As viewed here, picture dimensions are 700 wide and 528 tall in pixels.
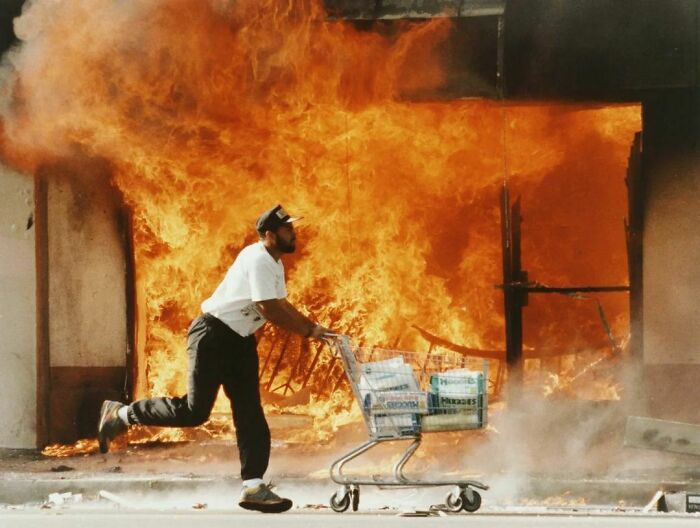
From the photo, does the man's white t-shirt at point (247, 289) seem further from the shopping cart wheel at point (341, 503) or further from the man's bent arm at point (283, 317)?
the shopping cart wheel at point (341, 503)

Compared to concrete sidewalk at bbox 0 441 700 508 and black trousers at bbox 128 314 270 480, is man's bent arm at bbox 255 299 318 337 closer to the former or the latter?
black trousers at bbox 128 314 270 480

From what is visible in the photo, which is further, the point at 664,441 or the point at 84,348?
the point at 84,348

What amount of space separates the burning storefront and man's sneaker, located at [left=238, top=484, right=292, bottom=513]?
2.67m

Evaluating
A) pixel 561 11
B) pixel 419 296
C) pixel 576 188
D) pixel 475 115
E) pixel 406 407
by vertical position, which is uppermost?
pixel 561 11

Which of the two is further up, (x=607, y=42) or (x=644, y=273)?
(x=607, y=42)

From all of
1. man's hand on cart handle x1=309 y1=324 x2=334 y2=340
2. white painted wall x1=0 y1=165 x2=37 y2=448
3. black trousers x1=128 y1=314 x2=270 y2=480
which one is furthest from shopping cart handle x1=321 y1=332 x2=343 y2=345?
white painted wall x1=0 y1=165 x2=37 y2=448

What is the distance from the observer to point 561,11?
11.2 metres

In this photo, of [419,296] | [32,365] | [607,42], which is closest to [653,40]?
[607,42]

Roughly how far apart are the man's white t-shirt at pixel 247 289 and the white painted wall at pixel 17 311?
10.2ft

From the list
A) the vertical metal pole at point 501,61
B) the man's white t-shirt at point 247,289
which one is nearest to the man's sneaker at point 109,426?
the man's white t-shirt at point 247,289

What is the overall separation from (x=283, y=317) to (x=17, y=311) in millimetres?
3744

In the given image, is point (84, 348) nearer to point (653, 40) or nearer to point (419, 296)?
point (419, 296)

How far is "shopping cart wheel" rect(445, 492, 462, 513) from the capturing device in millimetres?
8672

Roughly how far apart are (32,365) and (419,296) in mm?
3640
